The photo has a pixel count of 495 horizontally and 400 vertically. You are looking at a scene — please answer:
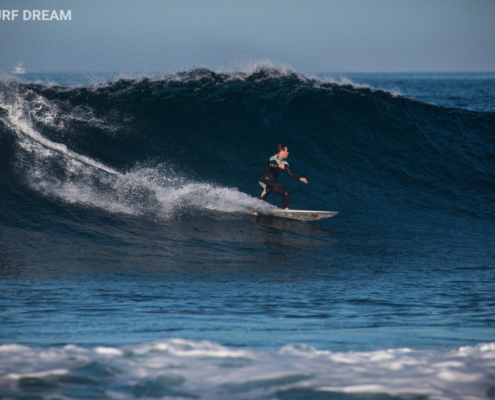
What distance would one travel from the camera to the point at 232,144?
42.9 feet

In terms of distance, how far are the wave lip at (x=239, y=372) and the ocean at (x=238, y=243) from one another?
15 mm

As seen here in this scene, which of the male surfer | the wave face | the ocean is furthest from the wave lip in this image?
the male surfer

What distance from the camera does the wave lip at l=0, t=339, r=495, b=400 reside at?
282 centimetres

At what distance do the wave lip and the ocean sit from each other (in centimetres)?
2

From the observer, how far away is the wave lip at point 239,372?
9.27ft

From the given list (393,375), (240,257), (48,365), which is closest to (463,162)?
(240,257)

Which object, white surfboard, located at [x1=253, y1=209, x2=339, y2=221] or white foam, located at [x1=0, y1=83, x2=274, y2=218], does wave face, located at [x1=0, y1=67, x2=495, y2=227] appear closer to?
white foam, located at [x1=0, y1=83, x2=274, y2=218]

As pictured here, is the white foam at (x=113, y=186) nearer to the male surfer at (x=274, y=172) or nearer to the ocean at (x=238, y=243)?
the ocean at (x=238, y=243)

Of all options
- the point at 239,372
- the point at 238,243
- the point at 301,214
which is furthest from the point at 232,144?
the point at 239,372

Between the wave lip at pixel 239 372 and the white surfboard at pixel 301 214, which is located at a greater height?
the white surfboard at pixel 301 214

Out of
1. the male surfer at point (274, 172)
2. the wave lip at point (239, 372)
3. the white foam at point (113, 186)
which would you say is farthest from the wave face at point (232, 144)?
the wave lip at point (239, 372)

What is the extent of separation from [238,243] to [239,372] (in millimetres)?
4802

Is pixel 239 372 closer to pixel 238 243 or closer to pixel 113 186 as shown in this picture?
pixel 238 243

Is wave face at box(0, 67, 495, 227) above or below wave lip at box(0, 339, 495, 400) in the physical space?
above
